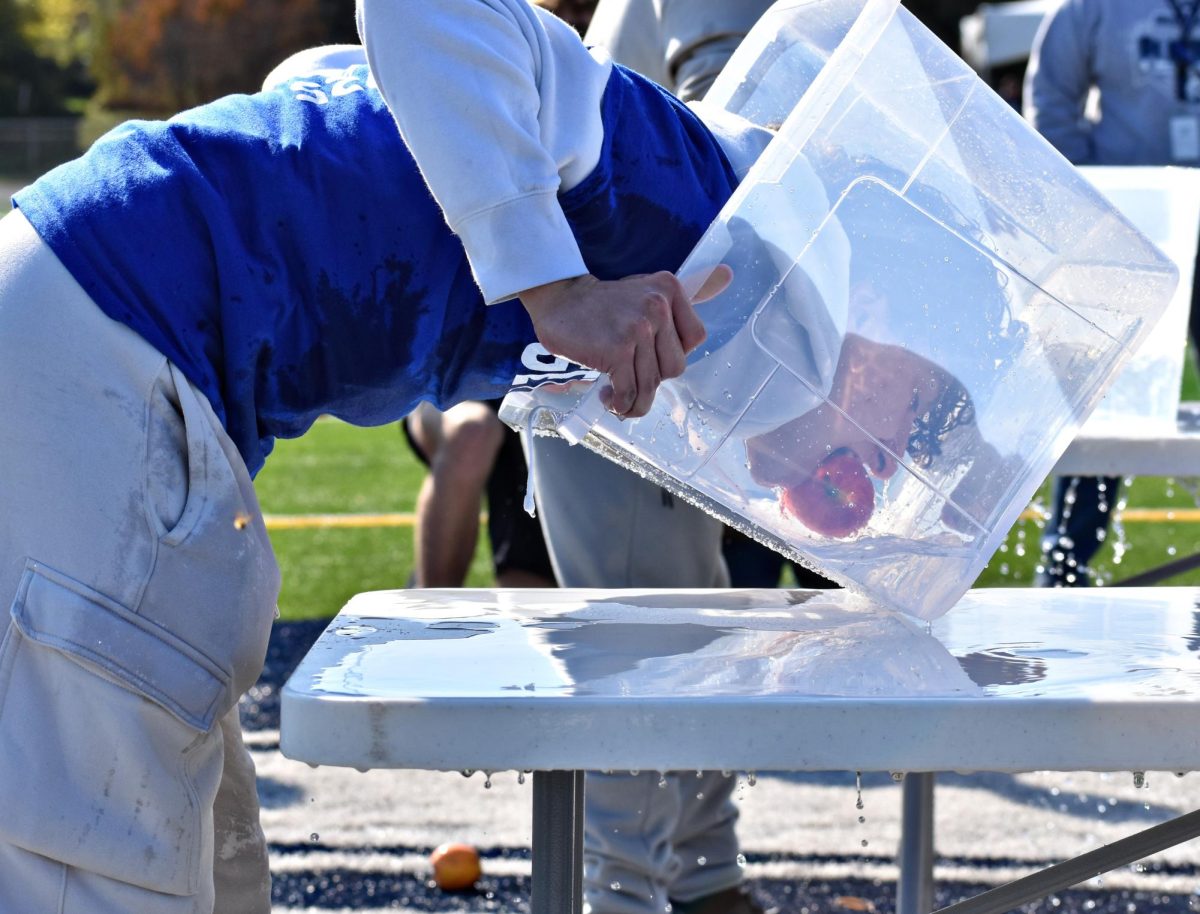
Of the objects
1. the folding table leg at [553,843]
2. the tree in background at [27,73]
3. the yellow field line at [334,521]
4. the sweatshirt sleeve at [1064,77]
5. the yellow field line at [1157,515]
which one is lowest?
the yellow field line at [334,521]

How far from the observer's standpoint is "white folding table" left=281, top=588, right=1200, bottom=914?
860mm

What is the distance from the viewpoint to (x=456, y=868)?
234cm

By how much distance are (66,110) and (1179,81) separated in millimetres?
24563

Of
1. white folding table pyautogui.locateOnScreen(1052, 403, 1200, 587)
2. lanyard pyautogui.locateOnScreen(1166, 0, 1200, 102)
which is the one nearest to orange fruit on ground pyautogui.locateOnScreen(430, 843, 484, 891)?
white folding table pyautogui.locateOnScreen(1052, 403, 1200, 587)

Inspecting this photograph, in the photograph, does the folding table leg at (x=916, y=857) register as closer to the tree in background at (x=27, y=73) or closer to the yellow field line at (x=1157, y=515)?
the yellow field line at (x=1157, y=515)

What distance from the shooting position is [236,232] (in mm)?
1104

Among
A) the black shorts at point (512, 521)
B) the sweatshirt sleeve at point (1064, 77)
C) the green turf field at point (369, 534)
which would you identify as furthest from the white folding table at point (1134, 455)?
the sweatshirt sleeve at point (1064, 77)

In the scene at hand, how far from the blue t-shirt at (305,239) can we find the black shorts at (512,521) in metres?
1.77

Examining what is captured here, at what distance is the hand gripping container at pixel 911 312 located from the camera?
1.10 m

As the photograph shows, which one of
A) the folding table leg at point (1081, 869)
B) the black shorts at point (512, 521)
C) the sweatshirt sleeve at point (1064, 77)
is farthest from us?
the sweatshirt sleeve at point (1064, 77)

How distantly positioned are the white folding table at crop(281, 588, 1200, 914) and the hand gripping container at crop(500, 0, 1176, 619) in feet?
0.41

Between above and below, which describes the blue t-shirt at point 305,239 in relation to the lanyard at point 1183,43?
below

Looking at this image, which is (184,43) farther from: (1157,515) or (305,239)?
(305,239)

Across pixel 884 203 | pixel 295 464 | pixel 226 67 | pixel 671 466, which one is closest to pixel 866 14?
pixel 884 203
